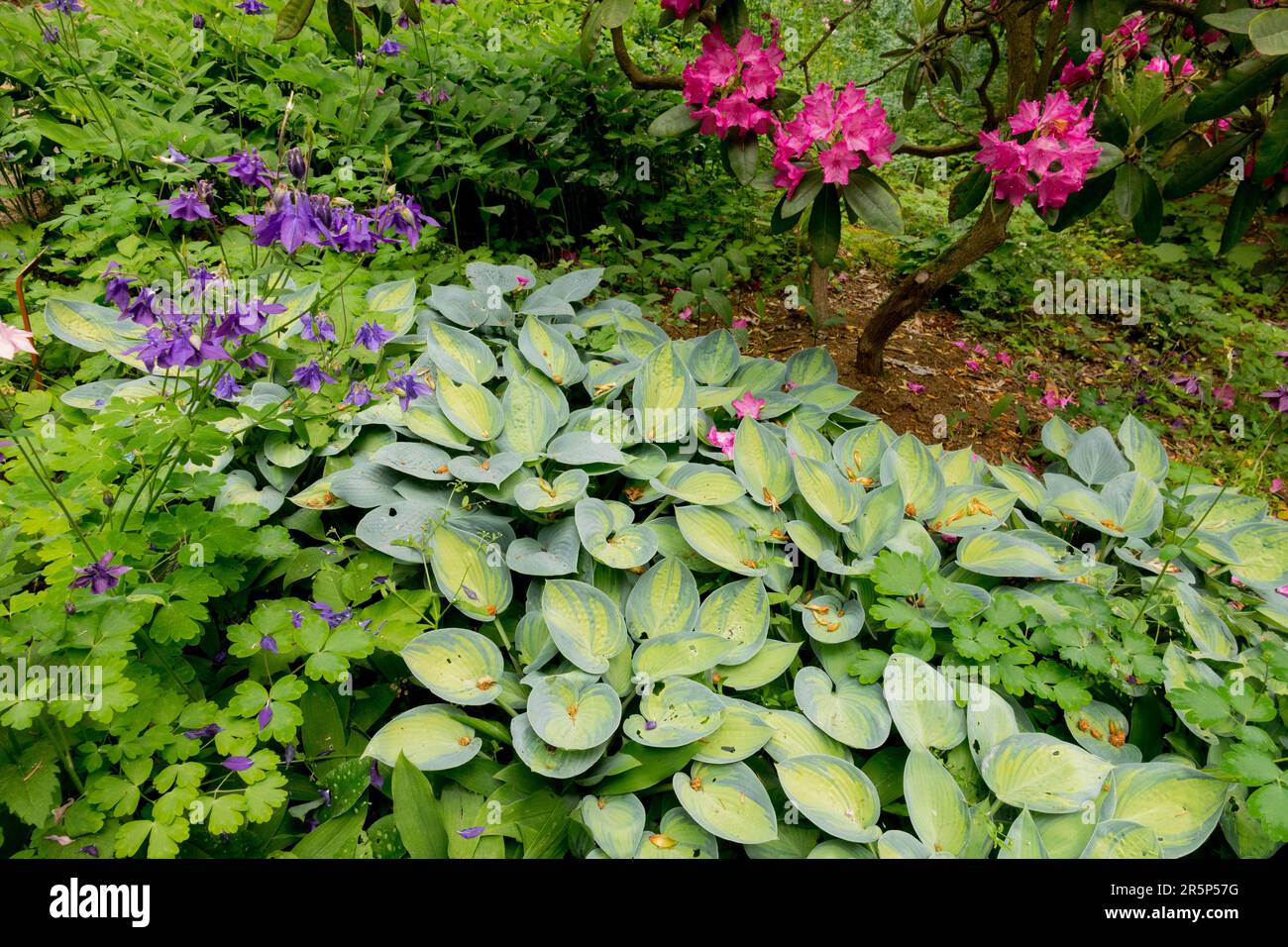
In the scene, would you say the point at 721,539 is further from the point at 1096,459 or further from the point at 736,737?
the point at 1096,459

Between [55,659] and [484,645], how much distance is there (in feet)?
2.11

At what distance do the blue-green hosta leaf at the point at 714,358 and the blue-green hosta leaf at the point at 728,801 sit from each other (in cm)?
116

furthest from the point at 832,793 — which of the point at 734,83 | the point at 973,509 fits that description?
the point at 734,83

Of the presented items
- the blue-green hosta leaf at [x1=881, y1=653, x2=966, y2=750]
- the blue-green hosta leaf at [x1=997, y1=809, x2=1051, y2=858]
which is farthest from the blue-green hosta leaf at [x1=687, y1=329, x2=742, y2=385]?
the blue-green hosta leaf at [x1=997, y1=809, x2=1051, y2=858]

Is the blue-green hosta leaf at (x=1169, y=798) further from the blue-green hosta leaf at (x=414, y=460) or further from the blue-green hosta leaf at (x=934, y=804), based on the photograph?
the blue-green hosta leaf at (x=414, y=460)

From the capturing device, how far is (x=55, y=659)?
1.09 meters

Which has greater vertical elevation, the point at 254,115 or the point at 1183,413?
the point at 254,115

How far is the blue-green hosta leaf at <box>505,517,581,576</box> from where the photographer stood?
1571 mm

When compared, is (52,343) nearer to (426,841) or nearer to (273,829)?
(273,829)

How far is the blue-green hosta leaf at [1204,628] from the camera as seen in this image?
5.17 feet

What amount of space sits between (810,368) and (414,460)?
47.1 inches

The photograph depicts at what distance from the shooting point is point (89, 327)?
2.00 metres

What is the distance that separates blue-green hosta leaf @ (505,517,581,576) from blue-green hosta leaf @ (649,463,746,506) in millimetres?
248
